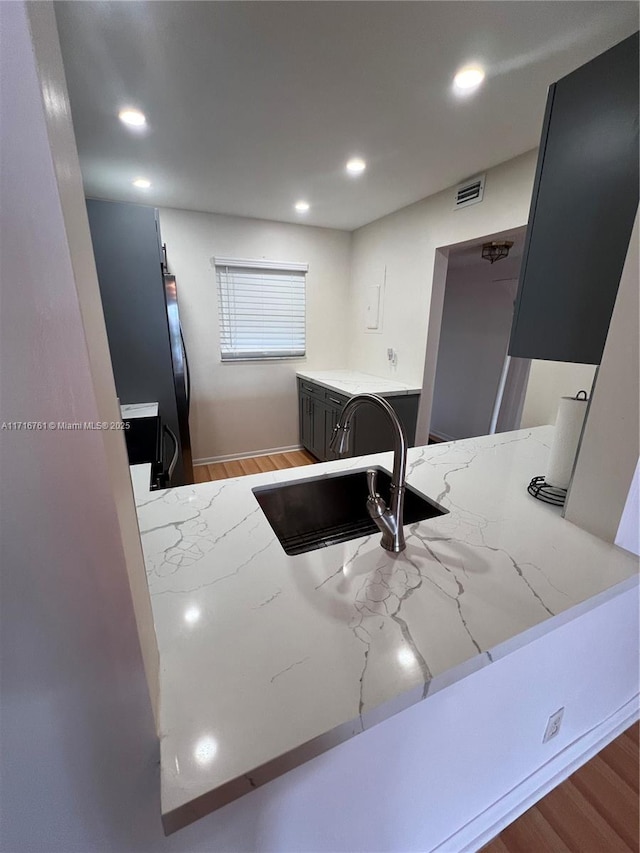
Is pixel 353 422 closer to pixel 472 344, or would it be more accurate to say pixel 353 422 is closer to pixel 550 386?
pixel 550 386

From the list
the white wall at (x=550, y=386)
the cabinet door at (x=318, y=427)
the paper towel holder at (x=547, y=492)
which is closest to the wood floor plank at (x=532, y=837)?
the paper towel holder at (x=547, y=492)

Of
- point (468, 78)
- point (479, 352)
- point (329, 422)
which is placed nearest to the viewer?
point (468, 78)

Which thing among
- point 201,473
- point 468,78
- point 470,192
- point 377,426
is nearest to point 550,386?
point 377,426

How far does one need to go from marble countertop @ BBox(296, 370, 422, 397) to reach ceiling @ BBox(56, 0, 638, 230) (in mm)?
1620

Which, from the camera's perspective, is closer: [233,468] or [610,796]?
[610,796]

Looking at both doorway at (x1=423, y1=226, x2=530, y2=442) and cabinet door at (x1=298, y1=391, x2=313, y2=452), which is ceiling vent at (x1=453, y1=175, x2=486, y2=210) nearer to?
doorway at (x1=423, y1=226, x2=530, y2=442)

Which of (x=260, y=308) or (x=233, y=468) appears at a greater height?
(x=260, y=308)

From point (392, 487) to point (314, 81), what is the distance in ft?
6.14

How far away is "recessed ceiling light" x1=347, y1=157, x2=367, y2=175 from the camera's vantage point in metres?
2.22

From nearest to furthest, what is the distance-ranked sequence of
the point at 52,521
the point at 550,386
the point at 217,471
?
1. the point at 52,521
2. the point at 550,386
3. the point at 217,471

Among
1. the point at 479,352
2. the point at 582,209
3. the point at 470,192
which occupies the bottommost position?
the point at 479,352

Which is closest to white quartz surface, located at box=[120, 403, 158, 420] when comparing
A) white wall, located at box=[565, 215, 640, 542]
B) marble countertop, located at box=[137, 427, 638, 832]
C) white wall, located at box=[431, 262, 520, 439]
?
marble countertop, located at box=[137, 427, 638, 832]

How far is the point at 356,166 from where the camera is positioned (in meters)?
2.31

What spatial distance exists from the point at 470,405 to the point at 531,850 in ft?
13.3
